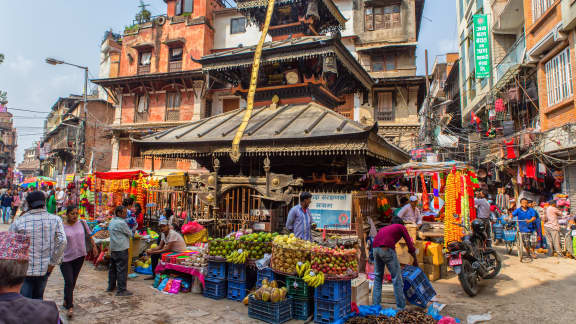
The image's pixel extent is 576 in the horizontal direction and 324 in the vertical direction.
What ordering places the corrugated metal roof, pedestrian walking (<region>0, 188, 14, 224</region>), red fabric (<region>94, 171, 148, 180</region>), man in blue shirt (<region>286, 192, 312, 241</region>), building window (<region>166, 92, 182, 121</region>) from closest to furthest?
man in blue shirt (<region>286, 192, 312, 241</region>)
the corrugated metal roof
red fabric (<region>94, 171, 148, 180</region>)
pedestrian walking (<region>0, 188, 14, 224</region>)
building window (<region>166, 92, 182, 121</region>)

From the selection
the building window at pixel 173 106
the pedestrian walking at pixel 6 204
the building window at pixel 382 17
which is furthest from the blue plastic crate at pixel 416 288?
the building window at pixel 173 106

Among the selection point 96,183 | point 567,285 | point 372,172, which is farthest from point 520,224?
point 96,183

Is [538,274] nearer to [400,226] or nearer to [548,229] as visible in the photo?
[548,229]

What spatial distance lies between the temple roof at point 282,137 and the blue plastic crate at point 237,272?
3435mm

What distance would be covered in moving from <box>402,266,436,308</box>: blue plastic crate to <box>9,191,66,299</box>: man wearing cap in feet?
17.9

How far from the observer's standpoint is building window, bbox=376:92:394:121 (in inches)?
957

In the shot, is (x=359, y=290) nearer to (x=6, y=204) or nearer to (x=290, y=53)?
(x=290, y=53)

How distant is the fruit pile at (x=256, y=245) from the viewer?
642cm

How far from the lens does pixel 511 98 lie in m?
16.3

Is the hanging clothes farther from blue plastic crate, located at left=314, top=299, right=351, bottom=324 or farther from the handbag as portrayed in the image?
the handbag

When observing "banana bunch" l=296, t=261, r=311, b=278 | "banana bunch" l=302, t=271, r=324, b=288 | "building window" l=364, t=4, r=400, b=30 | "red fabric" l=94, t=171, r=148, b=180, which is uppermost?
"building window" l=364, t=4, r=400, b=30

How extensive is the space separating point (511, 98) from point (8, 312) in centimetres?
1934

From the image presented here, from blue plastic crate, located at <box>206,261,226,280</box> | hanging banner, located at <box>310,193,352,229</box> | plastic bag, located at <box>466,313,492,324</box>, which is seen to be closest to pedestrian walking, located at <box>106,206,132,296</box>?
blue plastic crate, located at <box>206,261,226,280</box>

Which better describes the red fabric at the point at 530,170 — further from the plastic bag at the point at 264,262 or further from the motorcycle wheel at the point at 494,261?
the plastic bag at the point at 264,262
